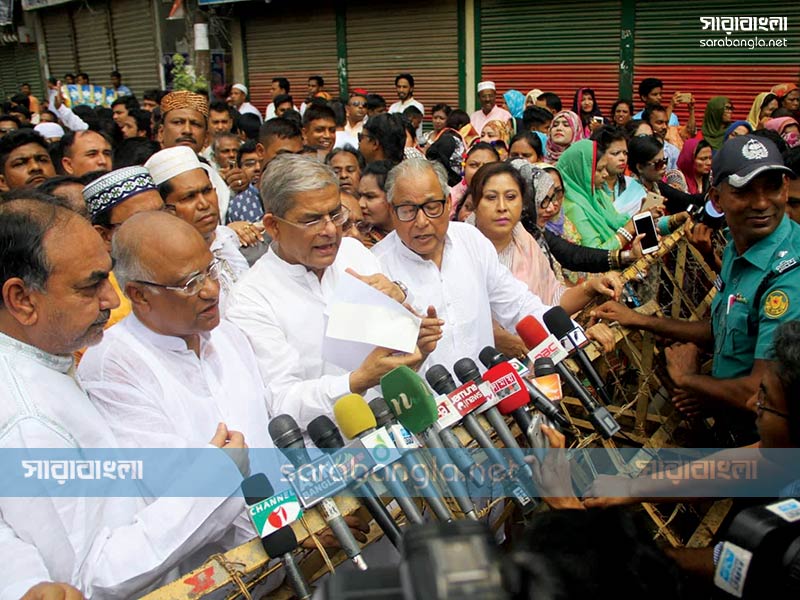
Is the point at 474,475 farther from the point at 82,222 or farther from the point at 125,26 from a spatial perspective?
the point at 125,26

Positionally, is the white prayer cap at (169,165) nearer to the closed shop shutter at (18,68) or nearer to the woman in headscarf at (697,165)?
the woman in headscarf at (697,165)

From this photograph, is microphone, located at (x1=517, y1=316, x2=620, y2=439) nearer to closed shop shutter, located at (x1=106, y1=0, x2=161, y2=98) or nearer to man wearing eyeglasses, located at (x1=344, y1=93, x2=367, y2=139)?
man wearing eyeglasses, located at (x1=344, y1=93, x2=367, y2=139)

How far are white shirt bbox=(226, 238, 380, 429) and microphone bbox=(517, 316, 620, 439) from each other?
0.62m

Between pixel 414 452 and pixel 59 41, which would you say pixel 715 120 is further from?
pixel 59 41

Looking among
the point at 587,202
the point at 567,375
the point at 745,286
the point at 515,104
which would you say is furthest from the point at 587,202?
the point at 515,104

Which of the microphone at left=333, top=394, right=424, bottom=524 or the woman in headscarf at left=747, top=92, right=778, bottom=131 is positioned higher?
the woman in headscarf at left=747, top=92, right=778, bottom=131

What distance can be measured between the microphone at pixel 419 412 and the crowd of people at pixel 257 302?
0.79 feet

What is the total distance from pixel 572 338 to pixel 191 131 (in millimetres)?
4027

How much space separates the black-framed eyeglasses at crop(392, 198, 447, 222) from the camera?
2.60 metres

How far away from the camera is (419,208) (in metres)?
2.60

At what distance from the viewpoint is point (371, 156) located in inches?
195

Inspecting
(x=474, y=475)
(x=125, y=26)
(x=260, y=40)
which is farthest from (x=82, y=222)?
(x=125, y=26)

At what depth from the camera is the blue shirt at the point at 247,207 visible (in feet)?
14.8

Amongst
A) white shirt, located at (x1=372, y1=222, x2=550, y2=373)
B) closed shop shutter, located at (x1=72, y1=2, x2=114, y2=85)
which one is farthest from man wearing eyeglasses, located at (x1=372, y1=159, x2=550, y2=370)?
closed shop shutter, located at (x1=72, y1=2, x2=114, y2=85)
